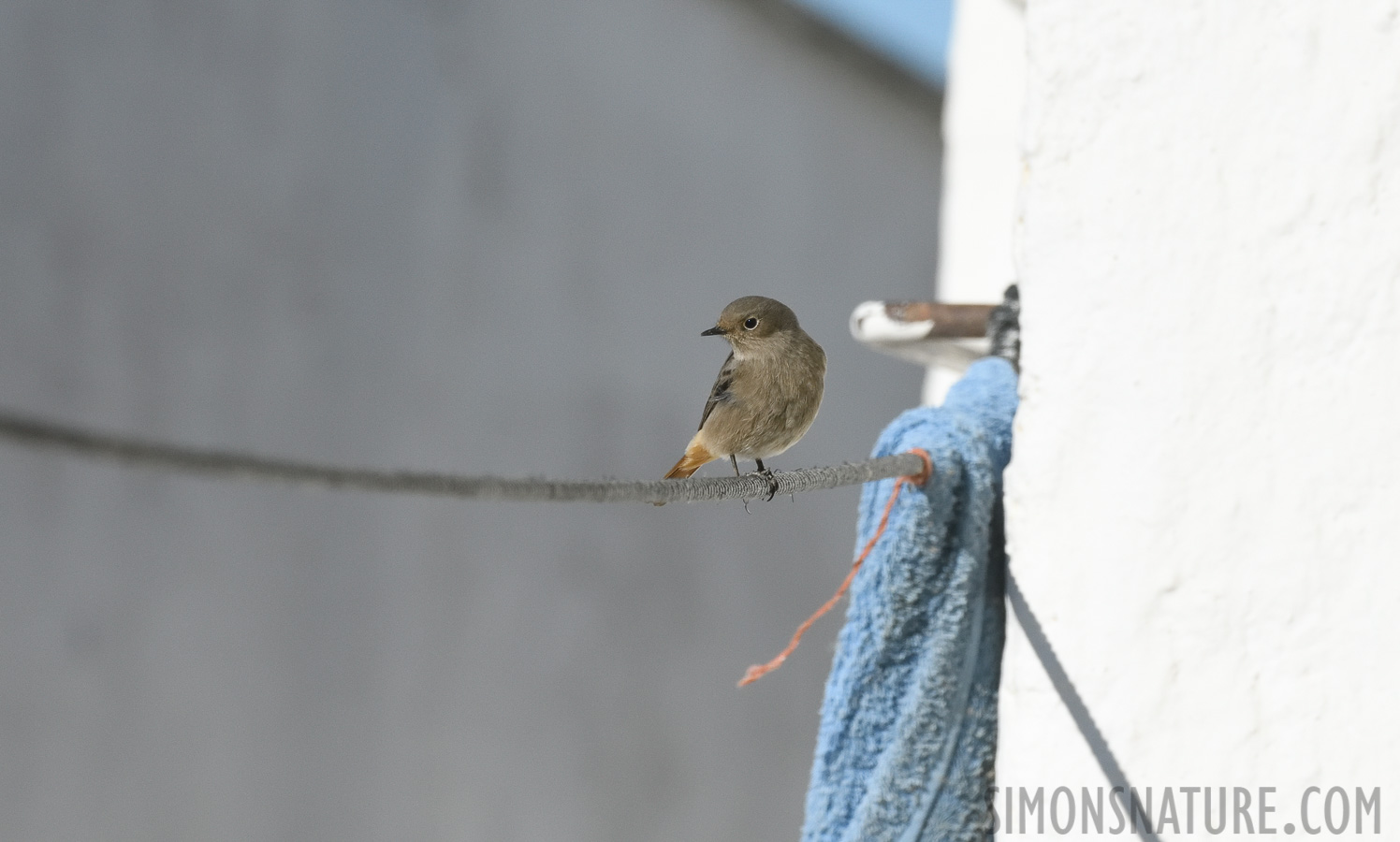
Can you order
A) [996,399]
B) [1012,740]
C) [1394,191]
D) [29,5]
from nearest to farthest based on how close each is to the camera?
[1394,191] < [1012,740] < [996,399] < [29,5]

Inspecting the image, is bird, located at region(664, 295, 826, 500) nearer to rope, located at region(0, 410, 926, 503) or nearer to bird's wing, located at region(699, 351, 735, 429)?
bird's wing, located at region(699, 351, 735, 429)

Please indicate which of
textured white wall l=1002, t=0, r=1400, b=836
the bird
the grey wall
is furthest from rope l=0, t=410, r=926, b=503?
the grey wall

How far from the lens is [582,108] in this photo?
525 centimetres

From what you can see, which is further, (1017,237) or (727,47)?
(727,47)

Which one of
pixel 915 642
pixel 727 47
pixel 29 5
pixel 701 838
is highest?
pixel 727 47

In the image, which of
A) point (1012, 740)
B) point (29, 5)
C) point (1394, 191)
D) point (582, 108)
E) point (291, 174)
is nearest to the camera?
point (1394, 191)

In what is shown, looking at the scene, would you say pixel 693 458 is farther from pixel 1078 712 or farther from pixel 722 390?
pixel 1078 712

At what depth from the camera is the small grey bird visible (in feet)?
5.77

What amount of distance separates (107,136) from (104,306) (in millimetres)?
487

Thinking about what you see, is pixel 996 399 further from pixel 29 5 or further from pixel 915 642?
pixel 29 5

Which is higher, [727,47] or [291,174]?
[727,47]

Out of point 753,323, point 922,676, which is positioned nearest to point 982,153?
point 753,323

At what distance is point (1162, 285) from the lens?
1.63 metres

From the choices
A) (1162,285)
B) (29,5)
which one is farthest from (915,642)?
(29,5)
